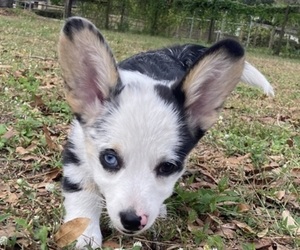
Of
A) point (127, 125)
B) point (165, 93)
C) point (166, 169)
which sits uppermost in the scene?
point (165, 93)

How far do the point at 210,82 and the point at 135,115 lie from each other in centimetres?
53

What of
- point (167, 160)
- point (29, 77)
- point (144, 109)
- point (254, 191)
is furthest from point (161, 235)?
point (29, 77)

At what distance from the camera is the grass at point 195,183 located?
2.72 meters

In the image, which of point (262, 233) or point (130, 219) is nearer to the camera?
point (130, 219)

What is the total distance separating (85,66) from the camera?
2.73 meters

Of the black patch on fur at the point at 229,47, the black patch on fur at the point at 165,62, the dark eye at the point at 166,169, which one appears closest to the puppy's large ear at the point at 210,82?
the black patch on fur at the point at 229,47

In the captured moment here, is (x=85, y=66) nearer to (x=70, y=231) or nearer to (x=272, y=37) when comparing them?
(x=70, y=231)

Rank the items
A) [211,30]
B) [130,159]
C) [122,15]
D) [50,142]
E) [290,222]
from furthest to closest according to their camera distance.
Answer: [211,30] → [122,15] → [50,142] → [290,222] → [130,159]

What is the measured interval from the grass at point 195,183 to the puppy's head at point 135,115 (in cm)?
29

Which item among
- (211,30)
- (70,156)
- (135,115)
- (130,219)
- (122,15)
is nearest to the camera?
(130,219)

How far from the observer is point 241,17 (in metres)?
28.3

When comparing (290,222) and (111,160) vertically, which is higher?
(111,160)

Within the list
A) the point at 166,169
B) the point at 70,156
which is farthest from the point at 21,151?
the point at 166,169

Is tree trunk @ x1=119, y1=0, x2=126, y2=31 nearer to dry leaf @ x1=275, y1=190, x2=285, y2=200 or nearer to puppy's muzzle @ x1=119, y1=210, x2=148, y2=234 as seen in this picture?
dry leaf @ x1=275, y1=190, x2=285, y2=200
